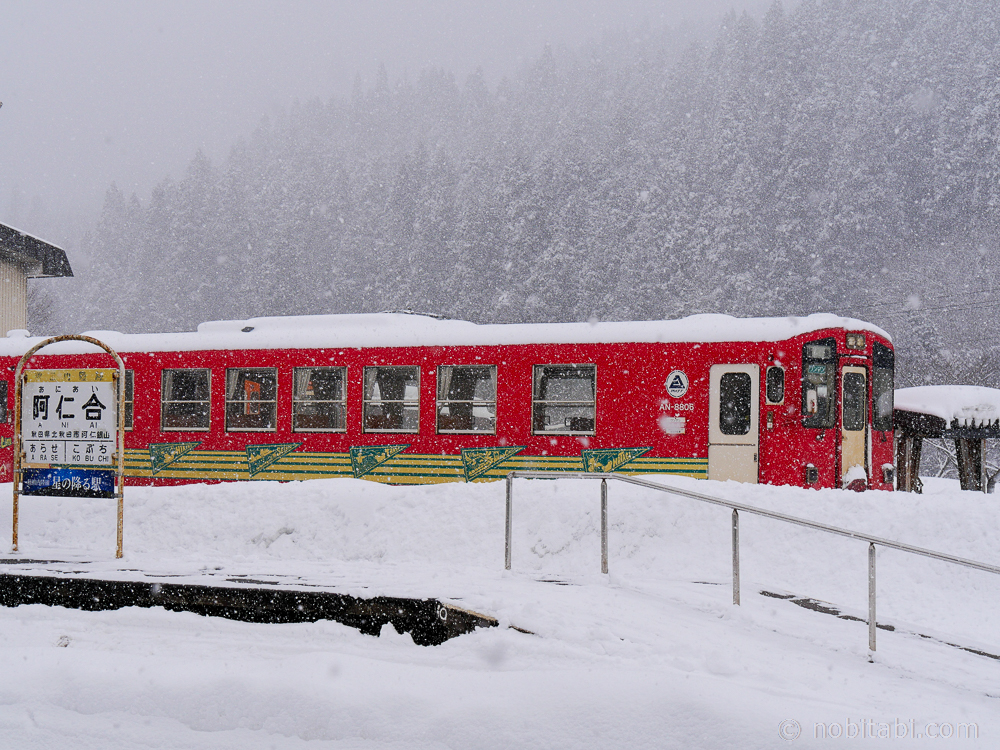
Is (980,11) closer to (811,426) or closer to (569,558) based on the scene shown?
(811,426)

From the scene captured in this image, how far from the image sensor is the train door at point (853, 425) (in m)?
12.5

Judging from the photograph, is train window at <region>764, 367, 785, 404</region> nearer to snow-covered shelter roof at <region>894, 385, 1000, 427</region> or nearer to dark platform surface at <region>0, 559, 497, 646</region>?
snow-covered shelter roof at <region>894, 385, 1000, 427</region>

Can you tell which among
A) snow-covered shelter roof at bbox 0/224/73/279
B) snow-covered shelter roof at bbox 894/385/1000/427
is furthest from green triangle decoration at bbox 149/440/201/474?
snow-covered shelter roof at bbox 0/224/73/279

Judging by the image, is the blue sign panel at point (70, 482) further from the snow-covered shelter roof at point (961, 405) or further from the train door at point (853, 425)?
the snow-covered shelter roof at point (961, 405)

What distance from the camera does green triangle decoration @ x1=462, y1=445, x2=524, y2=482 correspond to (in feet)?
43.9

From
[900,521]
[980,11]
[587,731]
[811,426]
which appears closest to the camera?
[587,731]

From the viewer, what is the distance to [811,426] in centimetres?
1242

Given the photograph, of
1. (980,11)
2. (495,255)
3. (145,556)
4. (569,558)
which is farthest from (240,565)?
(980,11)

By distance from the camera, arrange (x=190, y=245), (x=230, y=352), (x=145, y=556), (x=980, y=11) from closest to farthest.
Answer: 1. (x=145, y=556)
2. (x=230, y=352)
3. (x=980, y=11)
4. (x=190, y=245)

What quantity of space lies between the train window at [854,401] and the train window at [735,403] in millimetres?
1512

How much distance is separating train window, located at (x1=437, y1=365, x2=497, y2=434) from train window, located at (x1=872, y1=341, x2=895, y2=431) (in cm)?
604

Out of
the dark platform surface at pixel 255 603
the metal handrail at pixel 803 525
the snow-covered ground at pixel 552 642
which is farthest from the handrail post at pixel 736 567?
the dark platform surface at pixel 255 603

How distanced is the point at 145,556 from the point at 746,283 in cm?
3807

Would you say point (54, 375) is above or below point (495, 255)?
below
